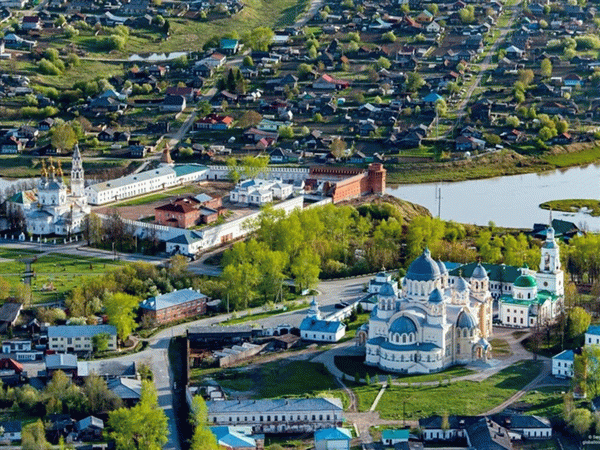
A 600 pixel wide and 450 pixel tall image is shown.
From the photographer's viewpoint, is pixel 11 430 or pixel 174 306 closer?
pixel 11 430

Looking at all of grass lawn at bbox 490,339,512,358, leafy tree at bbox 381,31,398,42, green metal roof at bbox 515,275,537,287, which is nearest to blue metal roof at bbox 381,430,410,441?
grass lawn at bbox 490,339,512,358

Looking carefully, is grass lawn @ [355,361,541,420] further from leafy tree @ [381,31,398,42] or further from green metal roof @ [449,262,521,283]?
leafy tree @ [381,31,398,42]

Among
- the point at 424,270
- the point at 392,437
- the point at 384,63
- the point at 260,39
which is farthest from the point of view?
the point at 260,39

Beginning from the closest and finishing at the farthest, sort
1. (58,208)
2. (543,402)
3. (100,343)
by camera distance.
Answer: (543,402) → (100,343) → (58,208)

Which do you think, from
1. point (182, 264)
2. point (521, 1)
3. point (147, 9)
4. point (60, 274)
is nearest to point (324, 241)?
point (182, 264)

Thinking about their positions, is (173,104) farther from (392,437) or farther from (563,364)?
(392,437)

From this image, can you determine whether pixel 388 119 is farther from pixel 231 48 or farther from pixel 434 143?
pixel 231 48

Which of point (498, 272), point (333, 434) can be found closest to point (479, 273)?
point (498, 272)
